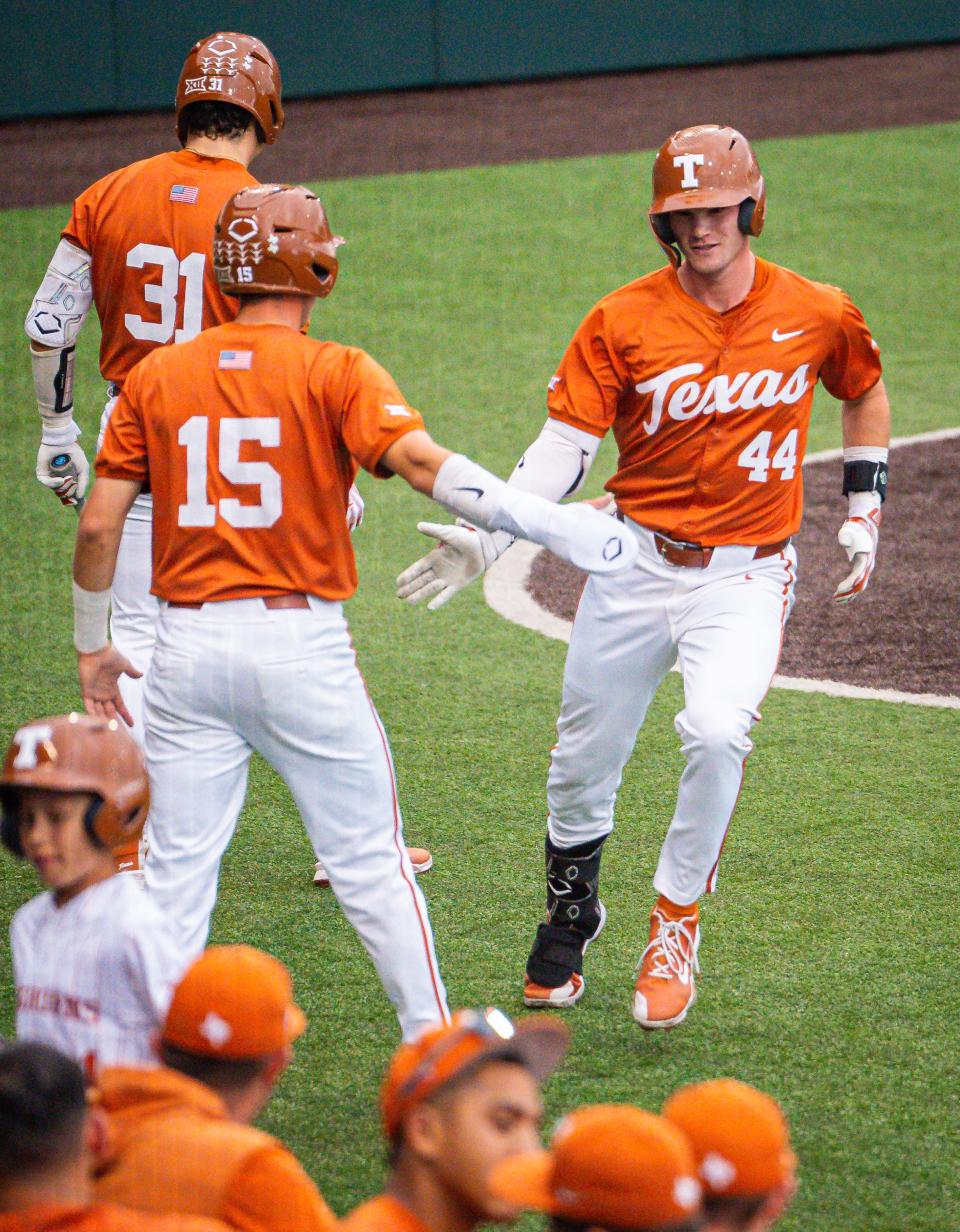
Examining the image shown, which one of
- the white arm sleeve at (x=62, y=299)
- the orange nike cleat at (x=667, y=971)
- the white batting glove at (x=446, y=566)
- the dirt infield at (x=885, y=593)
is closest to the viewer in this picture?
the white batting glove at (x=446, y=566)

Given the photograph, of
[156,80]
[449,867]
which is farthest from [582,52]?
[449,867]

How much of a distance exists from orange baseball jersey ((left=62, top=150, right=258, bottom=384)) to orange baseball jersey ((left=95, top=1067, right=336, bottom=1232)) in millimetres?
2871

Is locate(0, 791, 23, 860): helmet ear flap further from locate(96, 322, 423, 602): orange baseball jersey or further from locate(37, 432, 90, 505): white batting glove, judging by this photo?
locate(37, 432, 90, 505): white batting glove

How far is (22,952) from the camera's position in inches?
122

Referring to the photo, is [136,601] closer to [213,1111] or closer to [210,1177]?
[213,1111]

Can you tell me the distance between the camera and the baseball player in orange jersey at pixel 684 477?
444cm

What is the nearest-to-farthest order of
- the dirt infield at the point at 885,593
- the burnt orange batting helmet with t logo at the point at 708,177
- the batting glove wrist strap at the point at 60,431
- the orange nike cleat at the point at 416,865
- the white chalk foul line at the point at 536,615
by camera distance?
1. the burnt orange batting helmet with t logo at the point at 708,177
2. the orange nike cleat at the point at 416,865
3. the batting glove wrist strap at the point at 60,431
4. the white chalk foul line at the point at 536,615
5. the dirt infield at the point at 885,593

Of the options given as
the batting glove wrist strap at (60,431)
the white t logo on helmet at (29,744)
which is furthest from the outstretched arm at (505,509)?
the batting glove wrist strap at (60,431)

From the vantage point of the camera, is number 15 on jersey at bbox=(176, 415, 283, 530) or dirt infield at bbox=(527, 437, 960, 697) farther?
dirt infield at bbox=(527, 437, 960, 697)

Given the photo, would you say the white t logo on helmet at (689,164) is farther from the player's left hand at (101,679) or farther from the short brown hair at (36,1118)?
the short brown hair at (36,1118)

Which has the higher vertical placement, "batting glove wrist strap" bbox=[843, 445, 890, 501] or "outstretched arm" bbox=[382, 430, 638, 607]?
"outstretched arm" bbox=[382, 430, 638, 607]

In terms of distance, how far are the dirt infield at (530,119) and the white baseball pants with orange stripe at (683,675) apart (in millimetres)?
12413

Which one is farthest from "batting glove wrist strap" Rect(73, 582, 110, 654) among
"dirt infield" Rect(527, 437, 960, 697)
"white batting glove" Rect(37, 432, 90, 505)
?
"dirt infield" Rect(527, 437, 960, 697)

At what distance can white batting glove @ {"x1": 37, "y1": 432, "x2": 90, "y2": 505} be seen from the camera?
5.53m
